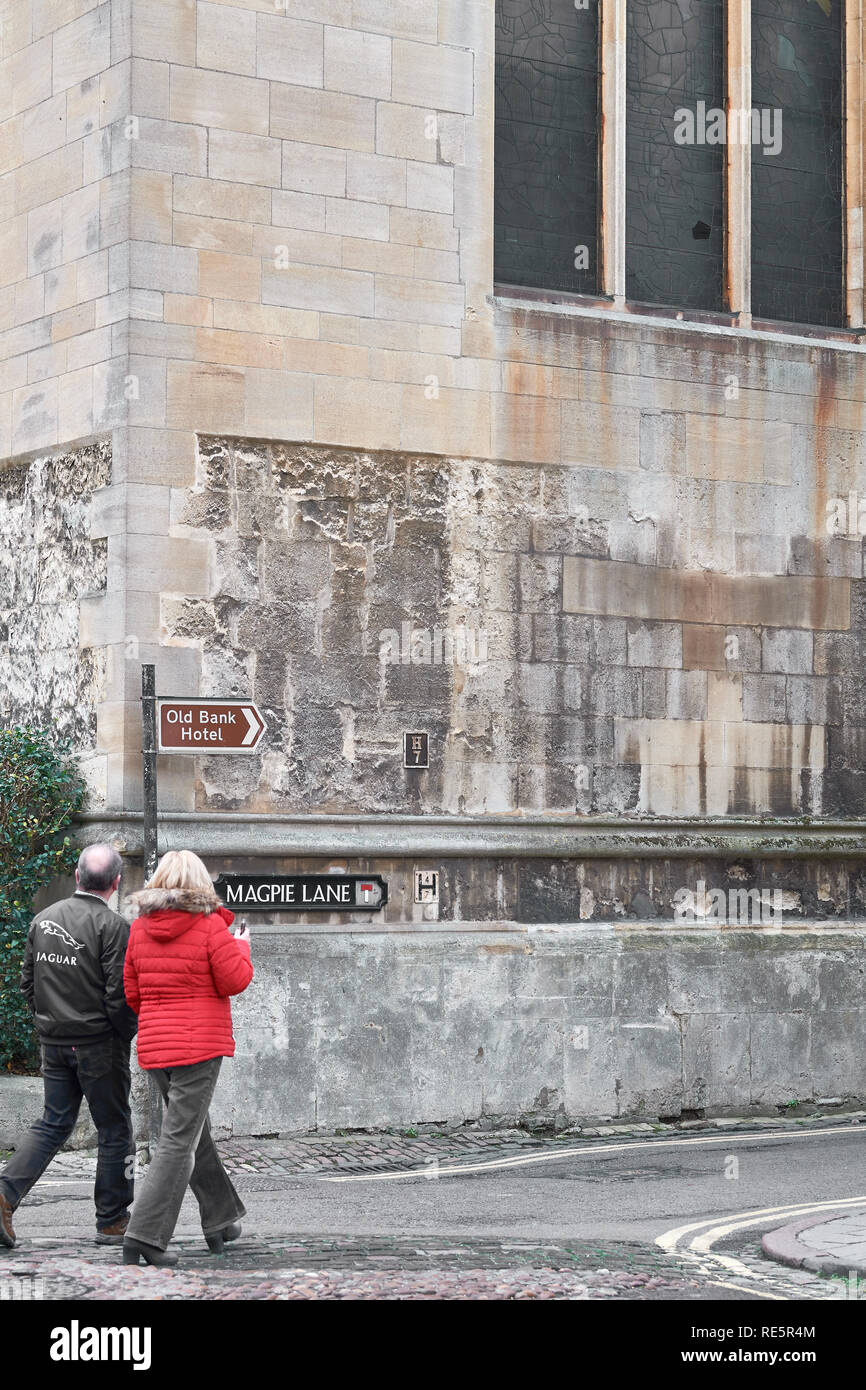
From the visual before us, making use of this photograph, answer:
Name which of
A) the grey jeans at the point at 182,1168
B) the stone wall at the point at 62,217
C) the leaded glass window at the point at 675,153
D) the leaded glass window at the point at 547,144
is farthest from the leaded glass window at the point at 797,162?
the grey jeans at the point at 182,1168

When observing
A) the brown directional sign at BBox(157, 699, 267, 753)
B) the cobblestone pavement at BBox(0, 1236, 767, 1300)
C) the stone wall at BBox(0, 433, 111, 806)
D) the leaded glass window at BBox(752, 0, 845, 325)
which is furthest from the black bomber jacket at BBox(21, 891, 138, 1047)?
the leaded glass window at BBox(752, 0, 845, 325)

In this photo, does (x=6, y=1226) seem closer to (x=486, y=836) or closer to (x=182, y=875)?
(x=182, y=875)

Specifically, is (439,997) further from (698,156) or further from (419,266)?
(698,156)

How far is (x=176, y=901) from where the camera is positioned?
800cm

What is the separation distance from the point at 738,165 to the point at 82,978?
28.7 feet

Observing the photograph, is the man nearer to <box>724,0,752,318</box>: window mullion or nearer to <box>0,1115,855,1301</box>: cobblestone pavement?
<box>0,1115,855,1301</box>: cobblestone pavement

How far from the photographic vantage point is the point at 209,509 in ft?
40.0

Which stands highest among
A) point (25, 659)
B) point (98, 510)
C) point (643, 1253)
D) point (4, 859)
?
point (98, 510)

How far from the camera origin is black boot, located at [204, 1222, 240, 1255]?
8117 mm

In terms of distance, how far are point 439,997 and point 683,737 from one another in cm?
268

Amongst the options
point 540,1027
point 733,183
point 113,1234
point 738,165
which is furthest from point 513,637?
point 113,1234

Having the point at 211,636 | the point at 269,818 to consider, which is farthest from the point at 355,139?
the point at 269,818

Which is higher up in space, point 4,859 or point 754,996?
point 4,859

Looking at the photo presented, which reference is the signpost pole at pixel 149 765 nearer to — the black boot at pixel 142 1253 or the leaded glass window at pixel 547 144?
the black boot at pixel 142 1253
